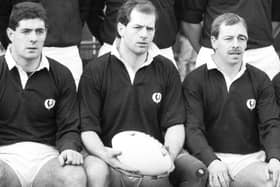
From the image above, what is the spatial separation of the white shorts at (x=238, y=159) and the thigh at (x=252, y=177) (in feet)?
0.22

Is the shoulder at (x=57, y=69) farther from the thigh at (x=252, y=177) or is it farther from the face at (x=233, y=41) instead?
the thigh at (x=252, y=177)

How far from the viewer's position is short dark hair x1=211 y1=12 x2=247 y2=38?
7148mm

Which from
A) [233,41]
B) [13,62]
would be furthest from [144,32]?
[13,62]

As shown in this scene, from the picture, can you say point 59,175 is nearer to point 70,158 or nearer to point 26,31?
point 70,158

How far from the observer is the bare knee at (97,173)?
6.55 m

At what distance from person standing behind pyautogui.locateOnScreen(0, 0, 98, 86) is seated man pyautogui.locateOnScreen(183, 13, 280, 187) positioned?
1195mm

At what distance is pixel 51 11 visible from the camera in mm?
→ 7652

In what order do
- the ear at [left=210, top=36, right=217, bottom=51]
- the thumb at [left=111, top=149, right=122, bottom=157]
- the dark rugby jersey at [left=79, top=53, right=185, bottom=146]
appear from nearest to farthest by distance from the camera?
the thumb at [left=111, top=149, right=122, bottom=157], the dark rugby jersey at [left=79, top=53, right=185, bottom=146], the ear at [left=210, top=36, right=217, bottom=51]

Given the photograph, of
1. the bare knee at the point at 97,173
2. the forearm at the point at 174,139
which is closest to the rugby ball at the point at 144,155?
the bare knee at the point at 97,173

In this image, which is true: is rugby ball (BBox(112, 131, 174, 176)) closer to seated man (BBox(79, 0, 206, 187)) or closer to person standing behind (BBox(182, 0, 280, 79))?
seated man (BBox(79, 0, 206, 187))

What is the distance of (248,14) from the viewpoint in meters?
7.85

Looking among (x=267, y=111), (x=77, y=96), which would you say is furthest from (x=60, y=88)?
(x=267, y=111)

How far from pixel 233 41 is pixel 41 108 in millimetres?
1665

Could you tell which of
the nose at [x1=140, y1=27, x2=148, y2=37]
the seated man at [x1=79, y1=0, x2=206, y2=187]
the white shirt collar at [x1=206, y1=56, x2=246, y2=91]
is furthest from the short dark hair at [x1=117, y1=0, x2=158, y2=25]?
the white shirt collar at [x1=206, y1=56, x2=246, y2=91]
